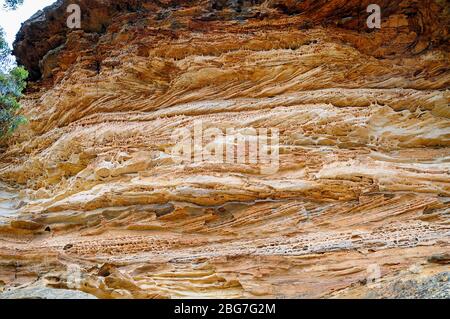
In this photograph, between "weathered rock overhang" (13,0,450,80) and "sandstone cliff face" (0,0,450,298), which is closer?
"sandstone cliff face" (0,0,450,298)

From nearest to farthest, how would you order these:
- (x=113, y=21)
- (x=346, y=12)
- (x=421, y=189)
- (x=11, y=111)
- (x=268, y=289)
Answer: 1. (x=268, y=289)
2. (x=421, y=189)
3. (x=11, y=111)
4. (x=346, y=12)
5. (x=113, y=21)

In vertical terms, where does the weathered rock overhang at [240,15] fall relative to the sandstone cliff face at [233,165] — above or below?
above

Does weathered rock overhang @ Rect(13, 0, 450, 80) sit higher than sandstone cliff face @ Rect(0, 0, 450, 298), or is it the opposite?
weathered rock overhang @ Rect(13, 0, 450, 80)

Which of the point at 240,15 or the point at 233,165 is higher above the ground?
the point at 240,15

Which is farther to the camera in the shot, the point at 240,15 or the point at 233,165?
the point at 240,15

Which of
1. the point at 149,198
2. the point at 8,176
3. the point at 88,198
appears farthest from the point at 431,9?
the point at 8,176

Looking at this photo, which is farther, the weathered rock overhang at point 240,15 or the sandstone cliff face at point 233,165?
the weathered rock overhang at point 240,15

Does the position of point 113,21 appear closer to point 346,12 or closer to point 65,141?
point 65,141

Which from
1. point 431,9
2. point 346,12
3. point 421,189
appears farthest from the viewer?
point 346,12
